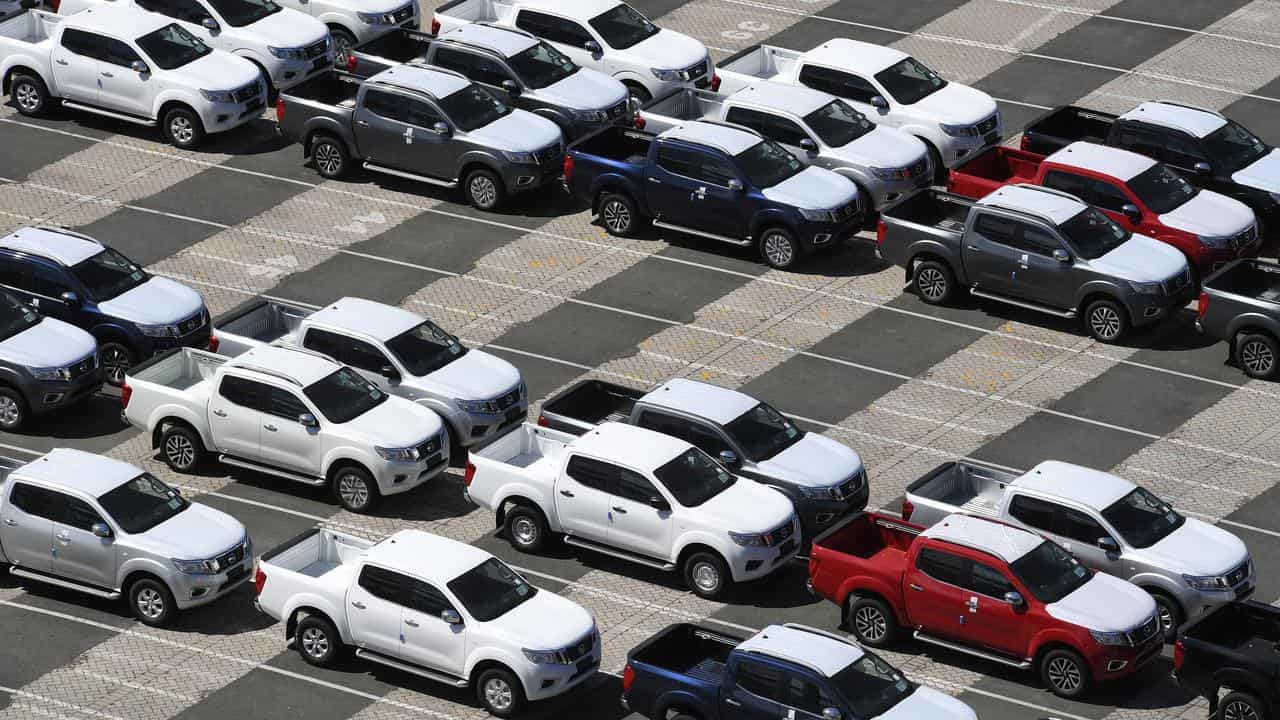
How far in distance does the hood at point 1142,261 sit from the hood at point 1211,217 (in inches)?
37.7

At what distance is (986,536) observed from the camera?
97.2ft

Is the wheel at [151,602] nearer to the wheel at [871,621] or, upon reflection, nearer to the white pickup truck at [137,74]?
the wheel at [871,621]

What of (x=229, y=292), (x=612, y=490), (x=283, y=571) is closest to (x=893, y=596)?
(x=612, y=490)

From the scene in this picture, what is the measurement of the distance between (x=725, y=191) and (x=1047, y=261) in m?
5.23

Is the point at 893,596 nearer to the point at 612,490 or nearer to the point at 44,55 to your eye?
the point at 612,490

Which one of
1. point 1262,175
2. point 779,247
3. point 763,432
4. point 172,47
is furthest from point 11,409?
point 1262,175

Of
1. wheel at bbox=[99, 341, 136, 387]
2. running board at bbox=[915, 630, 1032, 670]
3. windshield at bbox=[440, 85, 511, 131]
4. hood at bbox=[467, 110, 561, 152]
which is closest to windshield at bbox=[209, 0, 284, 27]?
windshield at bbox=[440, 85, 511, 131]

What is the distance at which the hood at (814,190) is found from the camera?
39438 millimetres

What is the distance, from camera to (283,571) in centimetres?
Result: 2961

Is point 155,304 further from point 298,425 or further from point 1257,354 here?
point 1257,354

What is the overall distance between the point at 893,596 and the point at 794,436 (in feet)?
12.3

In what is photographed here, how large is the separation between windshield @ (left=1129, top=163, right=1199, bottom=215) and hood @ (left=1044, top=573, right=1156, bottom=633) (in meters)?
11.1

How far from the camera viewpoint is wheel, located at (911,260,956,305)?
38.4 meters

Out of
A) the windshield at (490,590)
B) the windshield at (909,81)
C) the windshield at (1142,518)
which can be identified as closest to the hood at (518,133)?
the windshield at (909,81)
